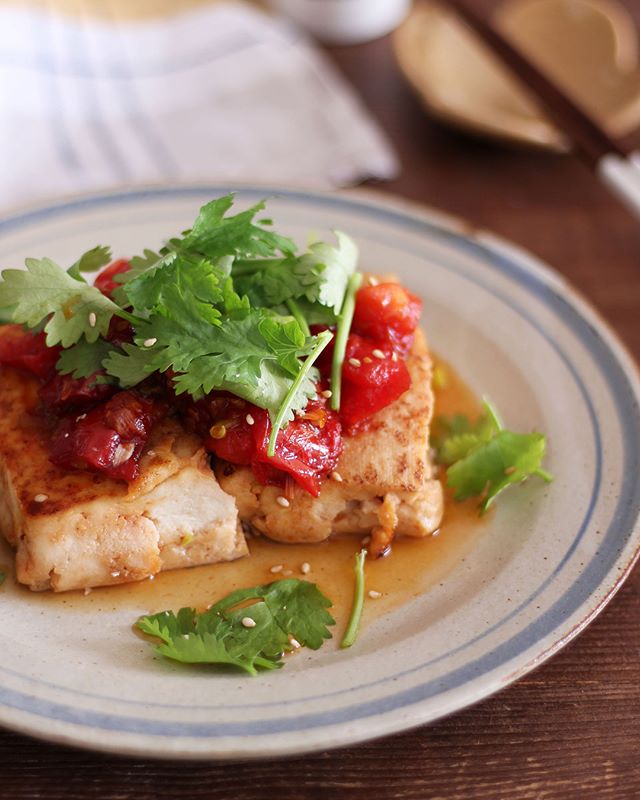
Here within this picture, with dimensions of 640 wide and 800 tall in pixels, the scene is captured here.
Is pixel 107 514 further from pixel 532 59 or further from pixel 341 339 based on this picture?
pixel 532 59

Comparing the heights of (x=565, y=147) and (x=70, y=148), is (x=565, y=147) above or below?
above

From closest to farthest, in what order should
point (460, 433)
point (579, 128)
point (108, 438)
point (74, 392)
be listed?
1. point (108, 438)
2. point (74, 392)
3. point (460, 433)
4. point (579, 128)

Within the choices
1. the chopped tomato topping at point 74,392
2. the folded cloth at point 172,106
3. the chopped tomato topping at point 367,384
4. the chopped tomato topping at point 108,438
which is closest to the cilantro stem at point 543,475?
the chopped tomato topping at point 367,384

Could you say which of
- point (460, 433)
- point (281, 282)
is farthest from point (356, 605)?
point (281, 282)

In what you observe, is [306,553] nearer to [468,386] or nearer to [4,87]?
[468,386]

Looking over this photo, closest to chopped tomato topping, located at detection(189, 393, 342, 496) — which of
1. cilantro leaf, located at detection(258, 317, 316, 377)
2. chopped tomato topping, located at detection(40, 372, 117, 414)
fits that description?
cilantro leaf, located at detection(258, 317, 316, 377)

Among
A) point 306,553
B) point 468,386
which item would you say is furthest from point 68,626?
point 468,386

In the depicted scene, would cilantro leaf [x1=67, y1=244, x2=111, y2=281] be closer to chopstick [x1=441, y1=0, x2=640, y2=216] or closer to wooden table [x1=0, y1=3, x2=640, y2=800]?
wooden table [x1=0, y1=3, x2=640, y2=800]
